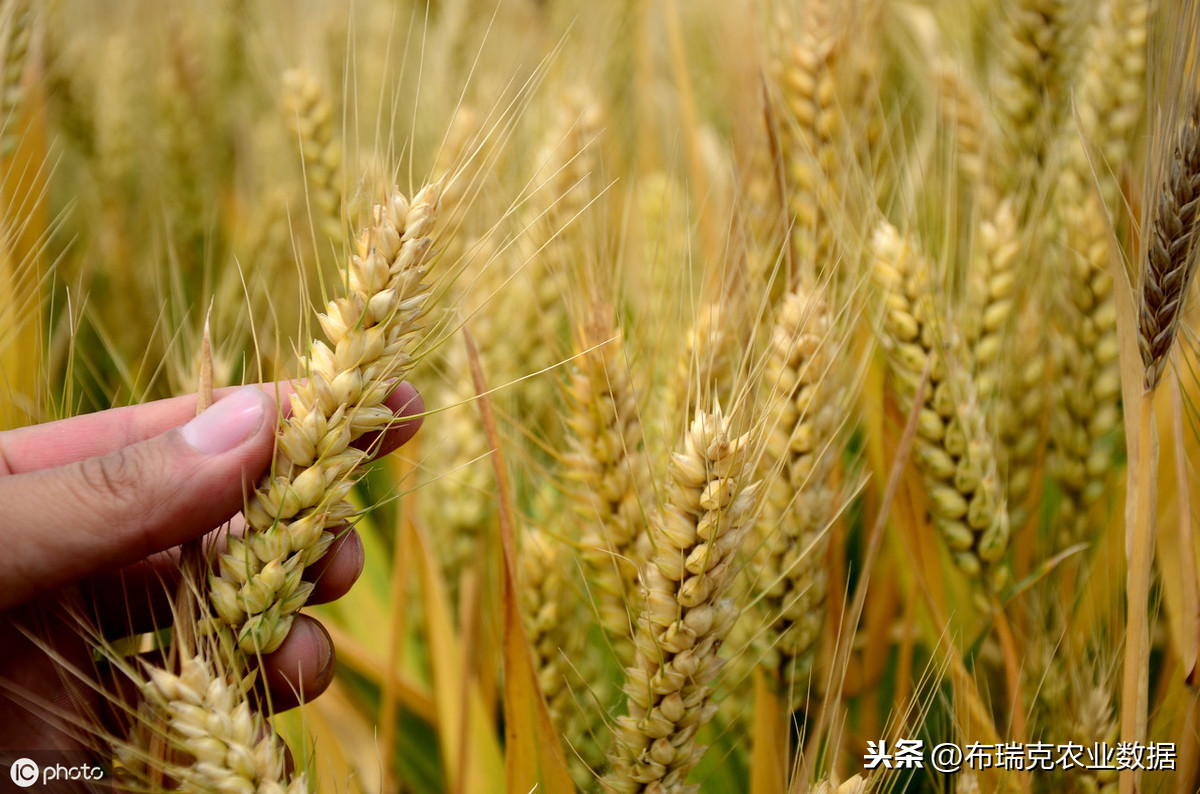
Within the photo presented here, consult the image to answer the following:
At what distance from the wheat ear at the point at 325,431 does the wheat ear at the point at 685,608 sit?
23cm

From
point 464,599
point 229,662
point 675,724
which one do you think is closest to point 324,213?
point 464,599

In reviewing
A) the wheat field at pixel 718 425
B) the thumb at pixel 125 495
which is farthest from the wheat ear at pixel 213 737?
the thumb at pixel 125 495

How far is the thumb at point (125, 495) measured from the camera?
0.59m

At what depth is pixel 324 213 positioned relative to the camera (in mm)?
1123

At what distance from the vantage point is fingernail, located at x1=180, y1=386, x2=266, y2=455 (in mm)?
609

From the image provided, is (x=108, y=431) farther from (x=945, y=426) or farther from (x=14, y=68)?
(x=945, y=426)

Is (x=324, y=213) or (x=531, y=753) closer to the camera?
(x=531, y=753)

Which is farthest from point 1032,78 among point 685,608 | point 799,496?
point 685,608

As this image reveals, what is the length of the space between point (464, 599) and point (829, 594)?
→ 1.32 feet

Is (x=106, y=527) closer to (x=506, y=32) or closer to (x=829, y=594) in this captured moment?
(x=829, y=594)

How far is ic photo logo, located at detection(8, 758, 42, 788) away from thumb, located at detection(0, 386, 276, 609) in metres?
0.14

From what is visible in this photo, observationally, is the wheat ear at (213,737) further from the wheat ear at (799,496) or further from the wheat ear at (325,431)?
the wheat ear at (799,496)

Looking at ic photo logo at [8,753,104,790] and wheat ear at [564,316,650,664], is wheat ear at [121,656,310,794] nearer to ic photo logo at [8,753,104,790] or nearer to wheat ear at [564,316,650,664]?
ic photo logo at [8,753,104,790]

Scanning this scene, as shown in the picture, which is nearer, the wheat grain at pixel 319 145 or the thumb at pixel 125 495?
the thumb at pixel 125 495
